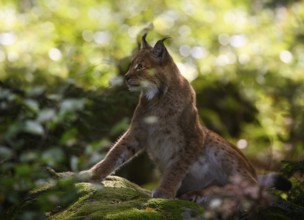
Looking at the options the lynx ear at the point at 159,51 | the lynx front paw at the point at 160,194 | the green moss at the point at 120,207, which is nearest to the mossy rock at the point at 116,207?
the green moss at the point at 120,207

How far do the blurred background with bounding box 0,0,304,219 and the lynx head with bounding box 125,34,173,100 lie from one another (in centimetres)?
107

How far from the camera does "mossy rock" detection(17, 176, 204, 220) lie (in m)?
3.63

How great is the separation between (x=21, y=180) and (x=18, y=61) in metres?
7.05

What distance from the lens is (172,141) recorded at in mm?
5039

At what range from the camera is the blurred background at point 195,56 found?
746cm

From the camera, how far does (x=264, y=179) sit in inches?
213

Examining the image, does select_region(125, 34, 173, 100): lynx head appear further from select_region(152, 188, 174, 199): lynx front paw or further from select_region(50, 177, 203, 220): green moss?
select_region(50, 177, 203, 220): green moss

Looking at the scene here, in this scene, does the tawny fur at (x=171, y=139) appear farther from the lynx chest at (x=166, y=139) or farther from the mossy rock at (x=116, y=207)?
the mossy rock at (x=116, y=207)

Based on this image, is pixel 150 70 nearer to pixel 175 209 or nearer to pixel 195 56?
pixel 175 209

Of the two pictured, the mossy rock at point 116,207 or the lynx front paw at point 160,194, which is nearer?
the mossy rock at point 116,207

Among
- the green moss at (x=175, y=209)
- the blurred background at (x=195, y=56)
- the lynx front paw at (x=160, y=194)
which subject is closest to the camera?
the green moss at (x=175, y=209)

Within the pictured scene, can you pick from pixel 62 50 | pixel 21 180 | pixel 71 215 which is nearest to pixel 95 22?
pixel 62 50

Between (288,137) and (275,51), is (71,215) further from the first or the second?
(275,51)

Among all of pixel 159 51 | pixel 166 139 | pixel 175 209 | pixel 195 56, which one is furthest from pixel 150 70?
pixel 195 56
